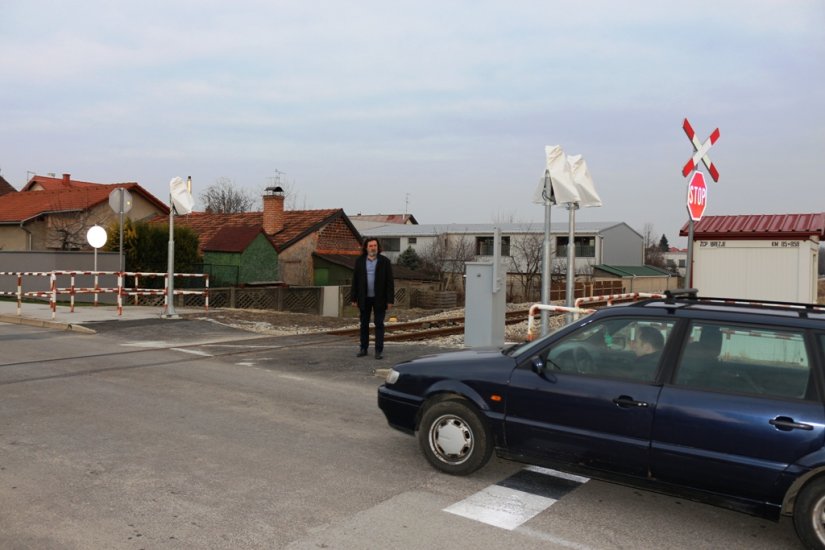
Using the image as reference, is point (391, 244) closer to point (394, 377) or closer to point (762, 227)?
point (762, 227)

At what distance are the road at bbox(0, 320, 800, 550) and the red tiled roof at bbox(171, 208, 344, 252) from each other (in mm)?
26549

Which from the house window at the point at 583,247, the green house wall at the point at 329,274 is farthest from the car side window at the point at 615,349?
the house window at the point at 583,247

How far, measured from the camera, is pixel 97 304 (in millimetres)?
19484

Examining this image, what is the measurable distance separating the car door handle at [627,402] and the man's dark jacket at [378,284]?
19.7 ft

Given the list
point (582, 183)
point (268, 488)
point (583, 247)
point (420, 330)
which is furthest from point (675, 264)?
point (268, 488)

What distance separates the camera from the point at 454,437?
16.7 feet

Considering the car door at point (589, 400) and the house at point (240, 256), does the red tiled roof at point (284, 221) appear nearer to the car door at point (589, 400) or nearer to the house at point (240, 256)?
the house at point (240, 256)

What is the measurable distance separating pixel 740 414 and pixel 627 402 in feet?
2.18

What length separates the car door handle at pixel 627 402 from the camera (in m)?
4.36

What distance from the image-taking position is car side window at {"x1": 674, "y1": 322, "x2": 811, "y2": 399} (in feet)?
13.4

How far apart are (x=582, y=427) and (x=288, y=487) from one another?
209cm

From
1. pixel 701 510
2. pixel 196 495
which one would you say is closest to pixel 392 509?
pixel 196 495

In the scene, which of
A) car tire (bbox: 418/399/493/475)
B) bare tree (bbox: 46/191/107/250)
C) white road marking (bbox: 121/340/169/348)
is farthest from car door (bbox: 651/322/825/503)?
bare tree (bbox: 46/191/107/250)

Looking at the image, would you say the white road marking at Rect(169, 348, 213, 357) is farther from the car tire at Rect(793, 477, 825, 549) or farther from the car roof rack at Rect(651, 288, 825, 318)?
the car tire at Rect(793, 477, 825, 549)
